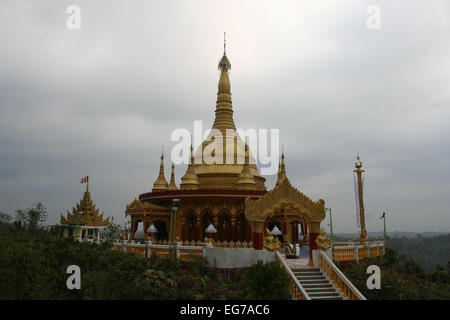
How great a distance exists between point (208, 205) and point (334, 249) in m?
10.6

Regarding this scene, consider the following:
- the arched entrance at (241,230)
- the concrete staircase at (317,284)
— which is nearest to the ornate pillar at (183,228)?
the arched entrance at (241,230)

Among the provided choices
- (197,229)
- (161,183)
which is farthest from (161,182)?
(197,229)

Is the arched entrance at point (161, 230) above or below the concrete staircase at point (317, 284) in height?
above

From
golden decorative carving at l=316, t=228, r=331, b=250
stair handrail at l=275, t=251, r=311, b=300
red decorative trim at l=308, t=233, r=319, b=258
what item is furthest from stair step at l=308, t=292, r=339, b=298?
red decorative trim at l=308, t=233, r=319, b=258

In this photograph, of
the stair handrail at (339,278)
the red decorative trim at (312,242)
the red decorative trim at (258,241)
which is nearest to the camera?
the stair handrail at (339,278)

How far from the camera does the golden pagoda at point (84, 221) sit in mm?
31594

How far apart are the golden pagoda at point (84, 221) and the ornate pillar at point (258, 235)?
1736cm

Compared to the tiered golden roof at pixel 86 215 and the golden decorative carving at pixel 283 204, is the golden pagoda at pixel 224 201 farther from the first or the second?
the tiered golden roof at pixel 86 215

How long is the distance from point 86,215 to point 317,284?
22019 mm

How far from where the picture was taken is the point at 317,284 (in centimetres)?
1747

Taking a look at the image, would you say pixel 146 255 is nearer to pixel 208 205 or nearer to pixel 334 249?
pixel 208 205

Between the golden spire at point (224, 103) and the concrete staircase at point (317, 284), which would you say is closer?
the concrete staircase at point (317, 284)

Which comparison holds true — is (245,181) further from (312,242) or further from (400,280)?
(400,280)
